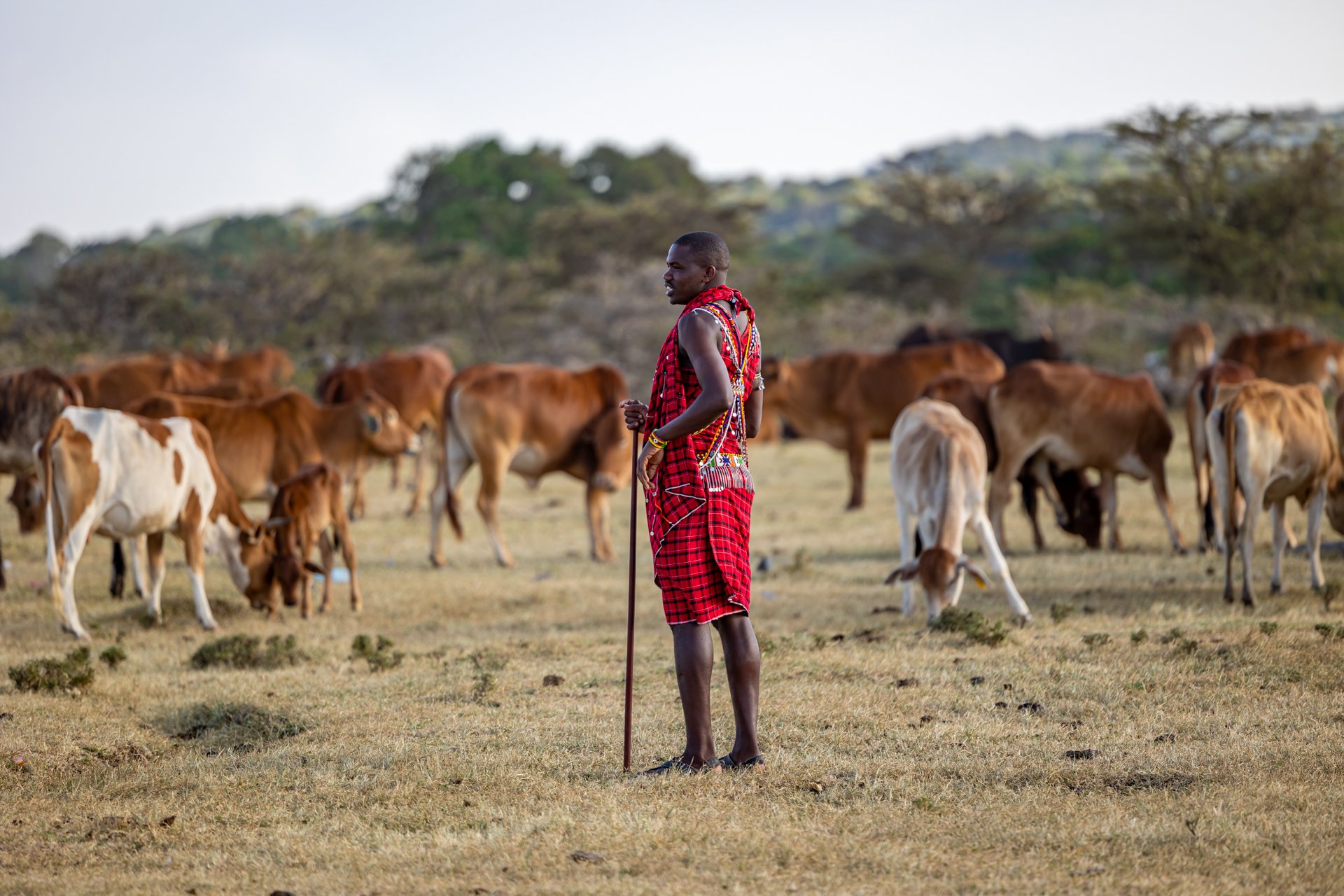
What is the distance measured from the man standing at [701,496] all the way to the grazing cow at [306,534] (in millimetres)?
5180

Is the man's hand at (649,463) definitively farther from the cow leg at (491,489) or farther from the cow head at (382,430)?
the cow leg at (491,489)

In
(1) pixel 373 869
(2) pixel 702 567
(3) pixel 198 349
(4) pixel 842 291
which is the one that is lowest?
(1) pixel 373 869

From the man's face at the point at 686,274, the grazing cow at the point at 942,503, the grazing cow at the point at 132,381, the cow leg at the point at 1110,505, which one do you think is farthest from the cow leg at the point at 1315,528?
the grazing cow at the point at 132,381

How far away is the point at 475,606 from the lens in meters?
10.2

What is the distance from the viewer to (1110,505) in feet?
39.7

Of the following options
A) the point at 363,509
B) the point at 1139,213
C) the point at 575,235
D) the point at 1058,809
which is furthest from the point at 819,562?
the point at 575,235

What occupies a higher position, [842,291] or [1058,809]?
[842,291]

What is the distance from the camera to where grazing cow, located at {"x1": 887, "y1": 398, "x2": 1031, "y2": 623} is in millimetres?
8164

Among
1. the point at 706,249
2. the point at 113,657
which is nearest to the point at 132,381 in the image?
the point at 113,657

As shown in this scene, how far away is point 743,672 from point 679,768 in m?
0.47

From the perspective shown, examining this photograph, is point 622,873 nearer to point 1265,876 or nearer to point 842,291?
point 1265,876

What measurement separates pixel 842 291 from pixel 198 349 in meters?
22.5

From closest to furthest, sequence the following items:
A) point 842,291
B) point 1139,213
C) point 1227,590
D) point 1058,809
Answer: point 1058,809 → point 1227,590 → point 1139,213 → point 842,291

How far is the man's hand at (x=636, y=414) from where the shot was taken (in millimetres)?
5109
